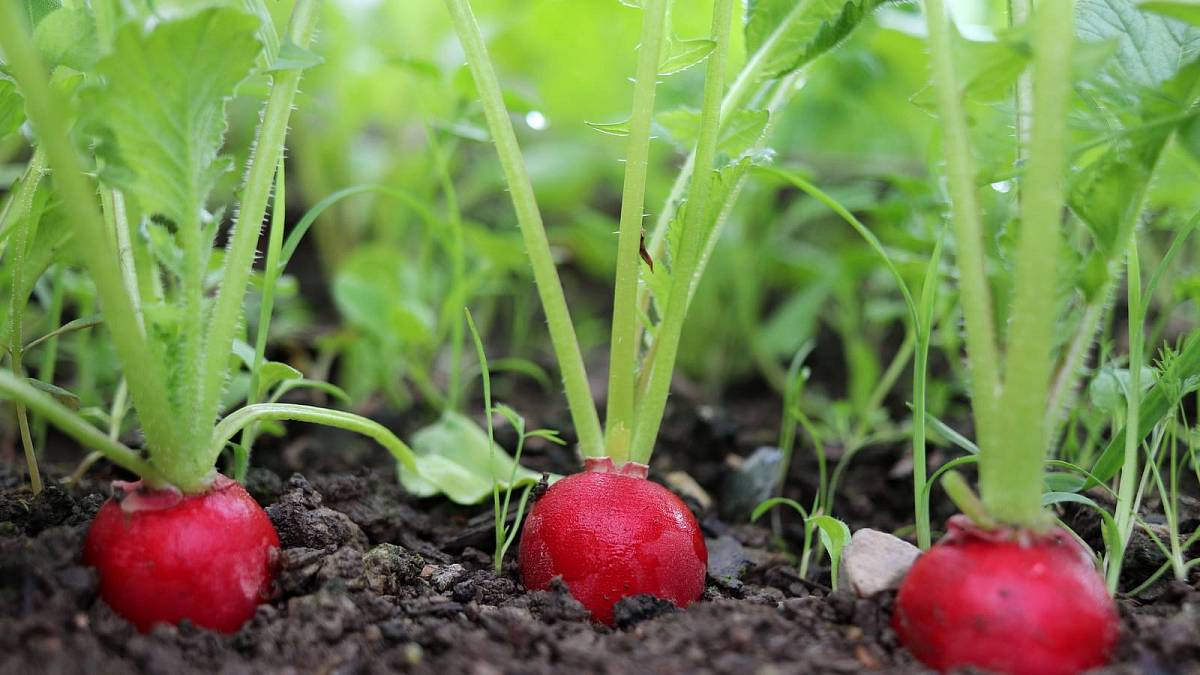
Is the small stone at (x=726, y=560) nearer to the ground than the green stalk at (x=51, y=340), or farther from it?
nearer to the ground

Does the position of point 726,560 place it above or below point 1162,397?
below

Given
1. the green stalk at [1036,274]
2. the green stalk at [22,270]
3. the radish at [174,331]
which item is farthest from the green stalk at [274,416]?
the green stalk at [1036,274]

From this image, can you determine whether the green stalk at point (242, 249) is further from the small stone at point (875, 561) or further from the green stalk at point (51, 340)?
the small stone at point (875, 561)

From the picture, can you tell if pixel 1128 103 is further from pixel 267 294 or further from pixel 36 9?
pixel 36 9

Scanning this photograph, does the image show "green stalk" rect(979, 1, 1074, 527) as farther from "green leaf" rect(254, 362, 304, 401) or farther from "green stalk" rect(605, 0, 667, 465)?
"green leaf" rect(254, 362, 304, 401)

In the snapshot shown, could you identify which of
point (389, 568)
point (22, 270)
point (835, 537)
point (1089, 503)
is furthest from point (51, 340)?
point (1089, 503)

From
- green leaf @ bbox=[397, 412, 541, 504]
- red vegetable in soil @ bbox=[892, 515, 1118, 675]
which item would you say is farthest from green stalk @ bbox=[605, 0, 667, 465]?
red vegetable in soil @ bbox=[892, 515, 1118, 675]

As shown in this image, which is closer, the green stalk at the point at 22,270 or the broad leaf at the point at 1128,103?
the broad leaf at the point at 1128,103
